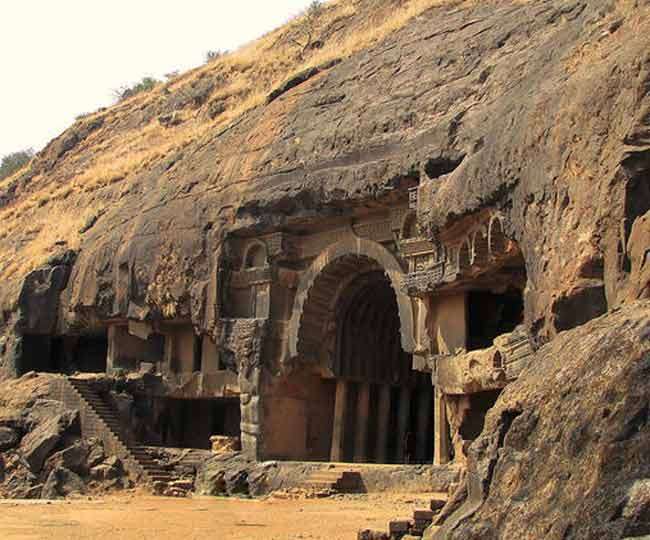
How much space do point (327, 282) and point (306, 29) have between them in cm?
1965

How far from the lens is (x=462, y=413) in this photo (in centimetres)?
2348

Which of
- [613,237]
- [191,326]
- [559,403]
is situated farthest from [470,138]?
[559,403]

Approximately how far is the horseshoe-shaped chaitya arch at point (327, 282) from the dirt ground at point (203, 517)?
477cm

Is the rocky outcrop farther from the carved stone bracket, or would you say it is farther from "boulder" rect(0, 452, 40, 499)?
the carved stone bracket

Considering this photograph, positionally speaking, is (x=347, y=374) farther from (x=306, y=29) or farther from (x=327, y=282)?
(x=306, y=29)

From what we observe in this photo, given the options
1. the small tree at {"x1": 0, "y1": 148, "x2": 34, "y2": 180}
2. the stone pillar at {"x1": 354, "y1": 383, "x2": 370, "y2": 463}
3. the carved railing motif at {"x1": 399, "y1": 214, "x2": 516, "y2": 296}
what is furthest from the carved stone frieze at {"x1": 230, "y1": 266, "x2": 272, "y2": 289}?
the small tree at {"x1": 0, "y1": 148, "x2": 34, "y2": 180}

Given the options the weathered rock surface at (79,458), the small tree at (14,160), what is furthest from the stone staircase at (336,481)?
the small tree at (14,160)

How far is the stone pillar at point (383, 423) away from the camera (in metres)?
28.7

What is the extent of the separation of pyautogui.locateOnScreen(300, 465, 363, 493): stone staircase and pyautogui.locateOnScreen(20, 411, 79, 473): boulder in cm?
800

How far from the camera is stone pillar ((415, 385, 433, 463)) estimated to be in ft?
97.6

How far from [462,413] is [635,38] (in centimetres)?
942

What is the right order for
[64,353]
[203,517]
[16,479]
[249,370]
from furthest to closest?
[64,353] → [16,479] → [249,370] → [203,517]

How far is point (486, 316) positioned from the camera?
2506 centimetres

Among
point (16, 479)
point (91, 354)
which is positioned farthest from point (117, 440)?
point (91, 354)
